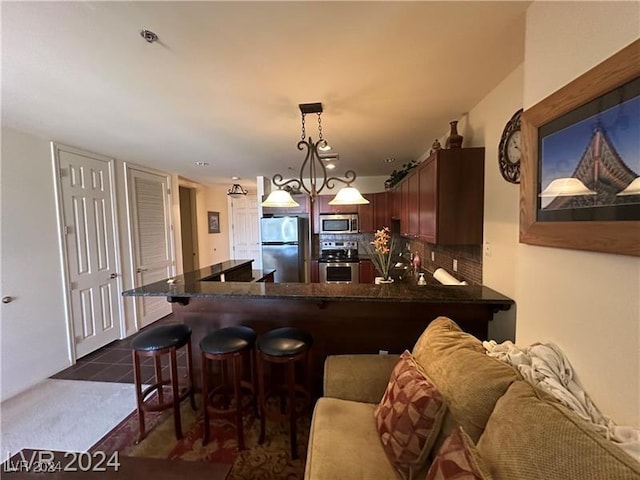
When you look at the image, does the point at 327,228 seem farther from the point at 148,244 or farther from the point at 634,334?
the point at 634,334

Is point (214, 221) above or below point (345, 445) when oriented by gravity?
above

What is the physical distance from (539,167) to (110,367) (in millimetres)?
4119

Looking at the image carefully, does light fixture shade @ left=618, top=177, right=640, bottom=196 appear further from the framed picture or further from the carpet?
the framed picture

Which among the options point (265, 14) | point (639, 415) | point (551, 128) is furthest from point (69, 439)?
point (551, 128)

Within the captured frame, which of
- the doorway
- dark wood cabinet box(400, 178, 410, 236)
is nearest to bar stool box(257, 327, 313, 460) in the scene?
dark wood cabinet box(400, 178, 410, 236)

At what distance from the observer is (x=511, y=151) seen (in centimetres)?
182

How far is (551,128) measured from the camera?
3.84 feet

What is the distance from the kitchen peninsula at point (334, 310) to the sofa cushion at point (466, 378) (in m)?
0.51

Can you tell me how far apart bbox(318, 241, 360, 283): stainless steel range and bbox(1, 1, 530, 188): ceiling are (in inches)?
105

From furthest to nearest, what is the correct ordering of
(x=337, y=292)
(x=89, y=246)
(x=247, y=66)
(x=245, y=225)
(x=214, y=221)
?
(x=245, y=225) < (x=214, y=221) < (x=89, y=246) < (x=337, y=292) < (x=247, y=66)

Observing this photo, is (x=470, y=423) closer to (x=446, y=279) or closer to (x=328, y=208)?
(x=446, y=279)

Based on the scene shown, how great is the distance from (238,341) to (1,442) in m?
1.87

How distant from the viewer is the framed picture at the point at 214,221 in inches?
257

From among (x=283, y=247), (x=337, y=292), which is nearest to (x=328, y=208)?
(x=283, y=247)
